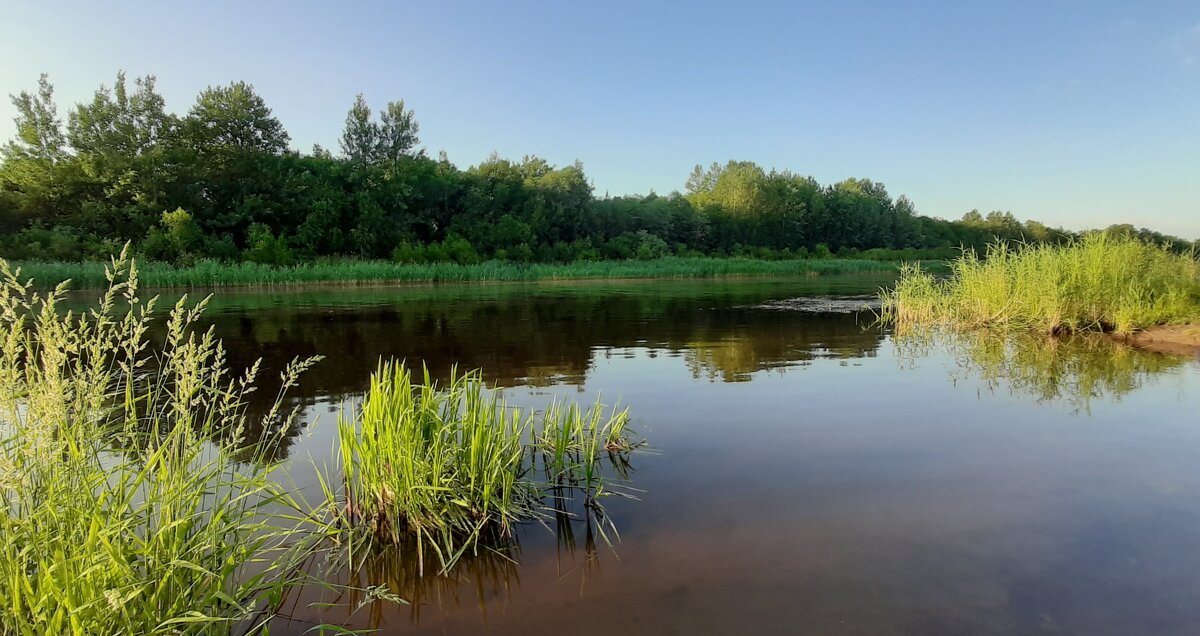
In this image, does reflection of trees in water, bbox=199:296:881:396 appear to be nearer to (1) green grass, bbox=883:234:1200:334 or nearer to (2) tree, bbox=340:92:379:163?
(1) green grass, bbox=883:234:1200:334

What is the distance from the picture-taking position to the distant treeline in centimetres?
4344

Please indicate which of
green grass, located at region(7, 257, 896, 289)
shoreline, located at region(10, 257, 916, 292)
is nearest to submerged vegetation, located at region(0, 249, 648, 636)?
shoreline, located at region(10, 257, 916, 292)

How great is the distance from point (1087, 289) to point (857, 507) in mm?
11383

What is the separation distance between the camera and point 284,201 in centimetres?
5184

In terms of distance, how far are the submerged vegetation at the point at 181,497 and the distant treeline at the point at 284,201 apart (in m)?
34.4

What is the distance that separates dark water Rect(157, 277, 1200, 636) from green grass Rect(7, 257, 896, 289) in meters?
25.4

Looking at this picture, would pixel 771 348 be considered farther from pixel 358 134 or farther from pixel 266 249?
pixel 358 134

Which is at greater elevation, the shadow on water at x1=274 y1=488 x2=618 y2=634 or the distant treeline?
the distant treeline

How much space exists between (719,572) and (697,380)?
510 cm

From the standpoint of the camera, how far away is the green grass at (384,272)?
28078 millimetres

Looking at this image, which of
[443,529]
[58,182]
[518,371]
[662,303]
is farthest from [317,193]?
[443,529]

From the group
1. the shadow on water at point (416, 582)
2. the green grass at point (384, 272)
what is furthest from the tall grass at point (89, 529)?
the green grass at point (384, 272)

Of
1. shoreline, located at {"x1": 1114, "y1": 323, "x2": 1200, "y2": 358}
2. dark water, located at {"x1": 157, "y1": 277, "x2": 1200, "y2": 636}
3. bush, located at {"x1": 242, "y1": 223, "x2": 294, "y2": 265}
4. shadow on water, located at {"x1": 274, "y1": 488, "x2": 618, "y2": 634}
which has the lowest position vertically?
shadow on water, located at {"x1": 274, "y1": 488, "x2": 618, "y2": 634}

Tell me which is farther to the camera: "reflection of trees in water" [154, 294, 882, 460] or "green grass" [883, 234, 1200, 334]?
"green grass" [883, 234, 1200, 334]
